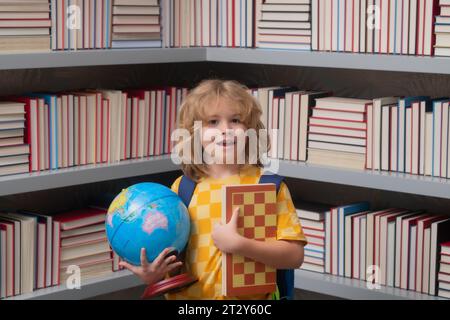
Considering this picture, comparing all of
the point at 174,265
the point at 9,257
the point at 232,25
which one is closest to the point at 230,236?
the point at 174,265

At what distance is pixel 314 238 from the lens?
12.0ft

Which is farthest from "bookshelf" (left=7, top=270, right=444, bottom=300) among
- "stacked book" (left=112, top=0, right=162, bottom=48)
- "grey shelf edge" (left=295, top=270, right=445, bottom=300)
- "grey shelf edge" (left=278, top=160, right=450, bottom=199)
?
"stacked book" (left=112, top=0, right=162, bottom=48)

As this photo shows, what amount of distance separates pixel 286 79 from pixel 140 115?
76cm

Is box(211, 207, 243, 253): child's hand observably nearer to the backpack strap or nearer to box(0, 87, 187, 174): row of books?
the backpack strap

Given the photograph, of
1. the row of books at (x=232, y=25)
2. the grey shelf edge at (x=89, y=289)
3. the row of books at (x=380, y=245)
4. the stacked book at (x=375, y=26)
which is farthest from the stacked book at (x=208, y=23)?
the grey shelf edge at (x=89, y=289)

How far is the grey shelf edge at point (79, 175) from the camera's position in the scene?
3.22m

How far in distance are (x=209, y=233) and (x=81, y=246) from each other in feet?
4.01

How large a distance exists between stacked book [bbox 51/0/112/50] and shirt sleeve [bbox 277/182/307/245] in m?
1.31

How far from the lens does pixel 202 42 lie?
381 centimetres

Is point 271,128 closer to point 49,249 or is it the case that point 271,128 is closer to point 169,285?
point 49,249

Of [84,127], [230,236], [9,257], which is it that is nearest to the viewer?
[230,236]
